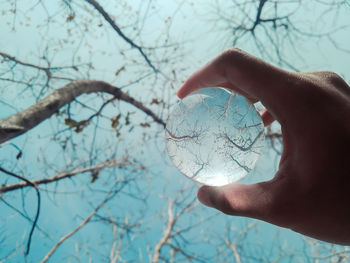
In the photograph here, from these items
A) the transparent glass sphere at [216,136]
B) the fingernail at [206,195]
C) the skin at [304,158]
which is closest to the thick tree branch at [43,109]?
the transparent glass sphere at [216,136]

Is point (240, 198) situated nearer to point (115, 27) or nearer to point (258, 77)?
point (258, 77)

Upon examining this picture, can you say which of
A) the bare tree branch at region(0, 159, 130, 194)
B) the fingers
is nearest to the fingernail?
the fingers

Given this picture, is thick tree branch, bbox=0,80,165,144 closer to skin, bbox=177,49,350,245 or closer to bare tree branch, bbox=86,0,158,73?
bare tree branch, bbox=86,0,158,73

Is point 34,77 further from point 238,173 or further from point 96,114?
point 238,173

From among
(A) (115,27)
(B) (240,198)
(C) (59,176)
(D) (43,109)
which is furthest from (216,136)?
(C) (59,176)

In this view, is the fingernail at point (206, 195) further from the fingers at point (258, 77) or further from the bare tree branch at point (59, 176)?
the bare tree branch at point (59, 176)

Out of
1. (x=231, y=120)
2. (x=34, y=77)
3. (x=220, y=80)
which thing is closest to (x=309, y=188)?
(x=231, y=120)
